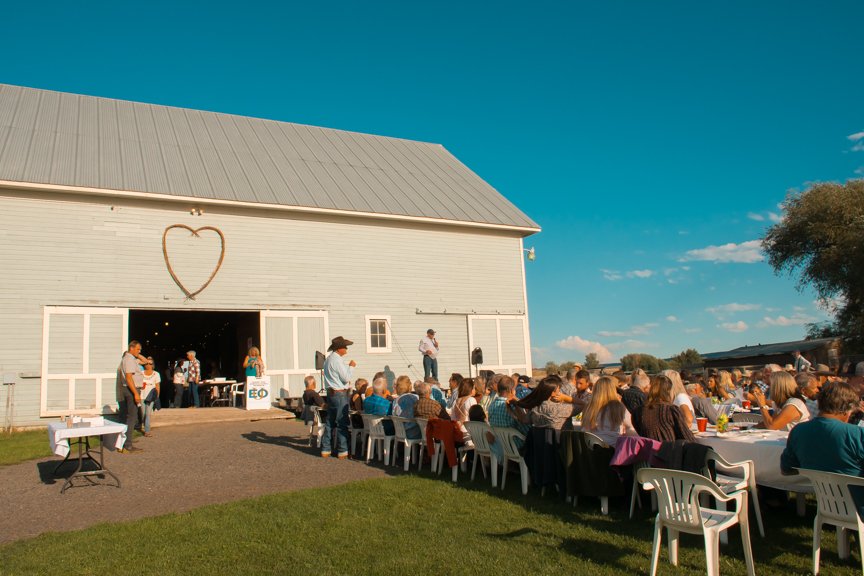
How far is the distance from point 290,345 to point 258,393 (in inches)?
57.6

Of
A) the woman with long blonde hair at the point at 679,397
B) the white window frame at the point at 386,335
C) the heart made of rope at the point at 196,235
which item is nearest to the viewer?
→ the woman with long blonde hair at the point at 679,397

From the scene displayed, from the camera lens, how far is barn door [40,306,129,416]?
A: 533 inches

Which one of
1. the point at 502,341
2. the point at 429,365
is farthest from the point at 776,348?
the point at 429,365

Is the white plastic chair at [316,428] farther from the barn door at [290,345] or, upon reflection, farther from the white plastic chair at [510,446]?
the barn door at [290,345]

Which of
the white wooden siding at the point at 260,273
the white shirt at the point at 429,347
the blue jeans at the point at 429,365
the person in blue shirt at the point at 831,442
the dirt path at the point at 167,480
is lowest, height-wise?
Result: the dirt path at the point at 167,480

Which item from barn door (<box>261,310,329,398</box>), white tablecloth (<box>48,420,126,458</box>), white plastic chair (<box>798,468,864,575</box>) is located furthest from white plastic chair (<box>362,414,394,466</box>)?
barn door (<box>261,310,329,398</box>)

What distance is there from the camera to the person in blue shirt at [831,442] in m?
4.50

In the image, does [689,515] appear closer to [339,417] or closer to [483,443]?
[483,443]

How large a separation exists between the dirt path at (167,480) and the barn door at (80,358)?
1.92 metres

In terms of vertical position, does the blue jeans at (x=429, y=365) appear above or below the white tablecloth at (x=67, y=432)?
above

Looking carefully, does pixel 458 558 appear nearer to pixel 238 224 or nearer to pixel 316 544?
pixel 316 544

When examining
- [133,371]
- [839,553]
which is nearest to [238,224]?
[133,371]

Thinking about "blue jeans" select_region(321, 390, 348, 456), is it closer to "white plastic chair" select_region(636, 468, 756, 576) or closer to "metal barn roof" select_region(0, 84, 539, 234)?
"white plastic chair" select_region(636, 468, 756, 576)

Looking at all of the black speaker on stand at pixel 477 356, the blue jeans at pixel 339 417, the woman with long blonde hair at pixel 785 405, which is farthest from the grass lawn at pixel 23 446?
the woman with long blonde hair at pixel 785 405
